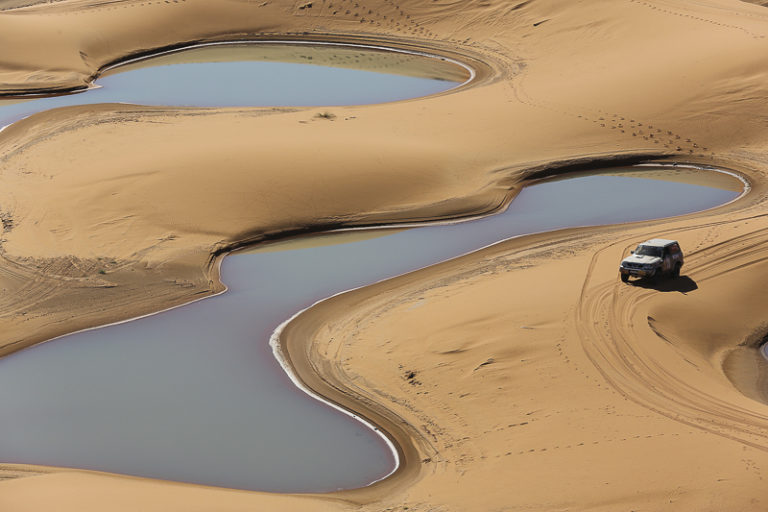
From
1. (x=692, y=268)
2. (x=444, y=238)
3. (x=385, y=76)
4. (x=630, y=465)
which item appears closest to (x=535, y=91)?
(x=385, y=76)

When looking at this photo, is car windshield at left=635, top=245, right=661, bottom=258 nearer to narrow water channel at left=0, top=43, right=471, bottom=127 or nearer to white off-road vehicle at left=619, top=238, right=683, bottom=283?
white off-road vehicle at left=619, top=238, right=683, bottom=283

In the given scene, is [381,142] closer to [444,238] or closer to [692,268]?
[444,238]

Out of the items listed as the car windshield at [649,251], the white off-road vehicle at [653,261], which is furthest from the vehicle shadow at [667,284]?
the car windshield at [649,251]

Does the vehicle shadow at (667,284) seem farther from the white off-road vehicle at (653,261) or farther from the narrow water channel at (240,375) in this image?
the narrow water channel at (240,375)

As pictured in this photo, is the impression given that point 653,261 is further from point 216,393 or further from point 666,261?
point 216,393

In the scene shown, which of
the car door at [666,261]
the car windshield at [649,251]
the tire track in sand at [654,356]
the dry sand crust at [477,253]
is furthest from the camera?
the car windshield at [649,251]

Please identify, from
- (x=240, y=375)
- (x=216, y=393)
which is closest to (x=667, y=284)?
(x=240, y=375)

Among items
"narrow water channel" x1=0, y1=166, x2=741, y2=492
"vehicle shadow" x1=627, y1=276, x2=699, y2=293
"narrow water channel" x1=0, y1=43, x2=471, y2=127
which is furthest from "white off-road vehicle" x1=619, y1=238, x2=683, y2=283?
"narrow water channel" x1=0, y1=43, x2=471, y2=127
